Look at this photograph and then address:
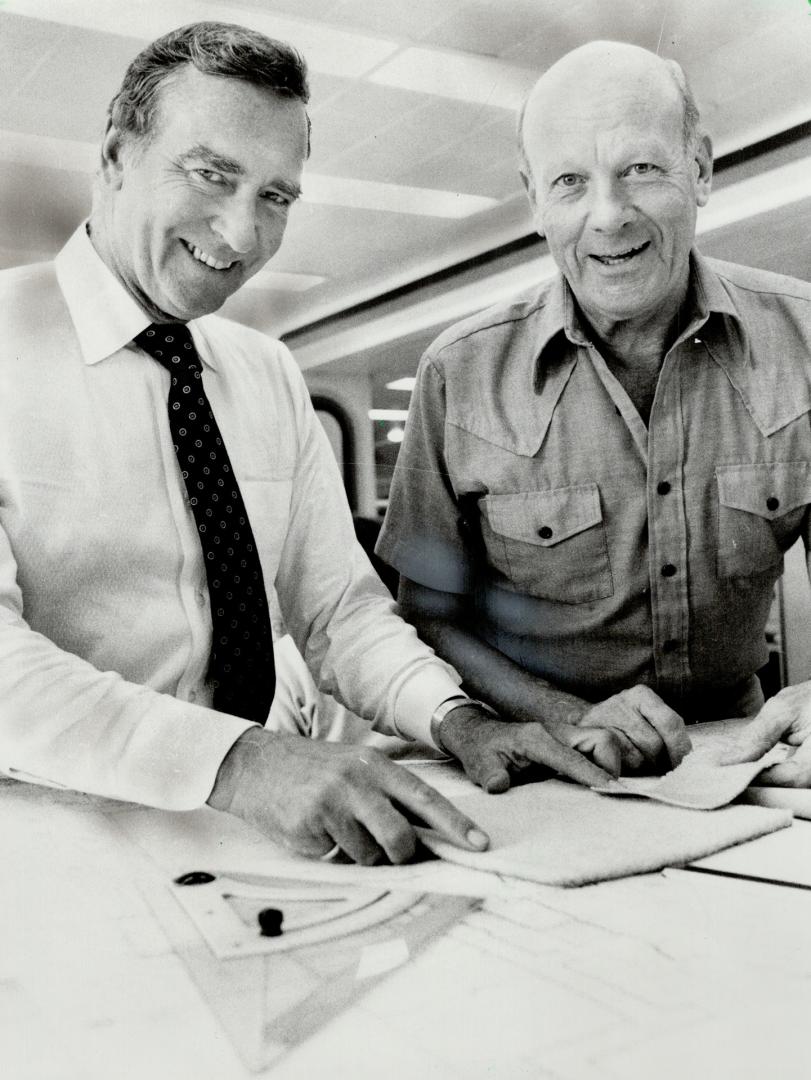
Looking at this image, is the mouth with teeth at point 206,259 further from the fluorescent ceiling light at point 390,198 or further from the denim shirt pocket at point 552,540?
the denim shirt pocket at point 552,540

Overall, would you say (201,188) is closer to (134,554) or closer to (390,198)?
(390,198)

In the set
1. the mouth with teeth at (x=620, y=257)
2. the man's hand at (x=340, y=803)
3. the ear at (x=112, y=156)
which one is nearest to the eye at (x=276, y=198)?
the ear at (x=112, y=156)

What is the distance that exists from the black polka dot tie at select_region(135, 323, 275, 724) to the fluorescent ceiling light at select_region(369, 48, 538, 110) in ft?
1.07

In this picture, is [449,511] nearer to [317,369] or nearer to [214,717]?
[317,369]

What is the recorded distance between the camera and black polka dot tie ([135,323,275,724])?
3.25 ft

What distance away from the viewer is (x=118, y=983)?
593mm

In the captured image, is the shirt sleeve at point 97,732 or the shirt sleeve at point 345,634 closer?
the shirt sleeve at point 97,732

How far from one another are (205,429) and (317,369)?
0.13 metres

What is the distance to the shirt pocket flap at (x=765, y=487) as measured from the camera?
121cm

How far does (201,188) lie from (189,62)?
105 mm

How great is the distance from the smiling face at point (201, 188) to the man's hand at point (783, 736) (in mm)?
670

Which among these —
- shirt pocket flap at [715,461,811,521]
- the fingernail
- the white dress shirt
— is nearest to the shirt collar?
the white dress shirt

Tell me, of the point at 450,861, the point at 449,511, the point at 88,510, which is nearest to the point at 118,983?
the point at 450,861

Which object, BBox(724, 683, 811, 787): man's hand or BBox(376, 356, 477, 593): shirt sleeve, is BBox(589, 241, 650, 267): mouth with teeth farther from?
BBox(724, 683, 811, 787): man's hand
